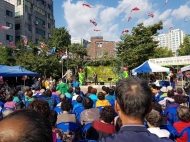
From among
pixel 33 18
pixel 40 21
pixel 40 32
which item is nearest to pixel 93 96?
pixel 33 18

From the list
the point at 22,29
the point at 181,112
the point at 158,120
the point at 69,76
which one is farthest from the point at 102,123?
the point at 22,29

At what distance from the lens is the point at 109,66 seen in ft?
89.6

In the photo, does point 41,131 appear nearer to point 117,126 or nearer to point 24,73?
point 117,126

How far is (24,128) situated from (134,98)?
89 centimetres

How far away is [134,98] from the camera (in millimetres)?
1529

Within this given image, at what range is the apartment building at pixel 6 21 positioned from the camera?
34.5 metres

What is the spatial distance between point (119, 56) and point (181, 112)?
76.4 ft

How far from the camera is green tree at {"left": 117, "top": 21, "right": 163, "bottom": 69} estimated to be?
2419cm

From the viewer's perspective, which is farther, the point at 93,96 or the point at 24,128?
the point at 93,96

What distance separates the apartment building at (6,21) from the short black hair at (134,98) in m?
35.7

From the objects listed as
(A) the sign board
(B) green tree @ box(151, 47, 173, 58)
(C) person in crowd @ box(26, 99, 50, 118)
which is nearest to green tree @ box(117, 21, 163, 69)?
(B) green tree @ box(151, 47, 173, 58)

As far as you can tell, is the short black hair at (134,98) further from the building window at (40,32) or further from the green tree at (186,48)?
the building window at (40,32)

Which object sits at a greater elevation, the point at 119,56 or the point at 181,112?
the point at 119,56

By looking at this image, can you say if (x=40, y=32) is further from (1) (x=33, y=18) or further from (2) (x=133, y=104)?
(2) (x=133, y=104)
